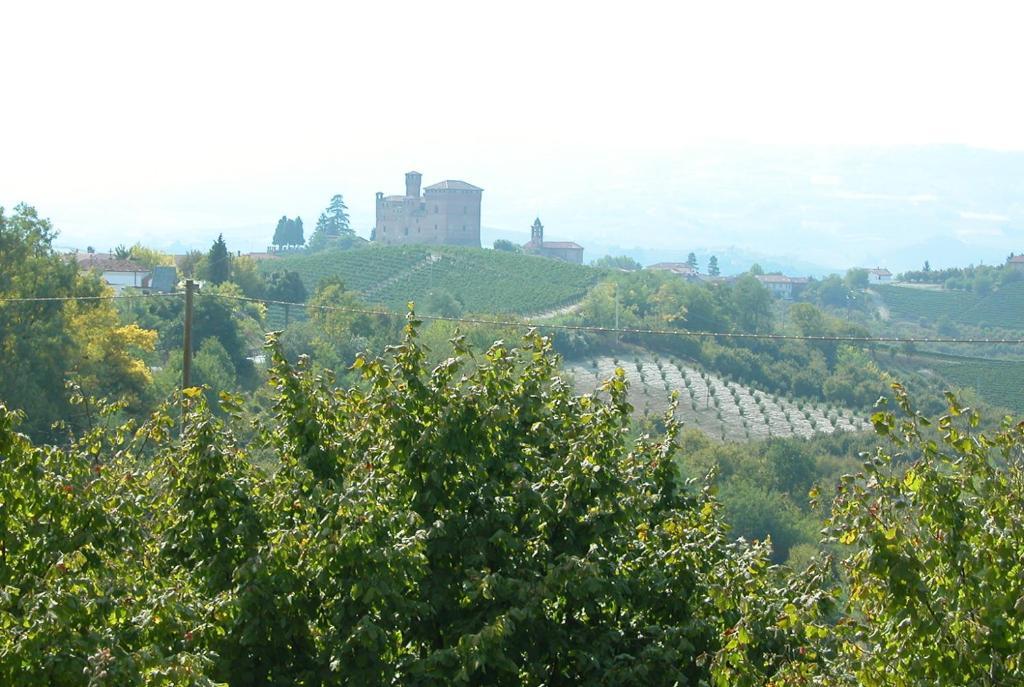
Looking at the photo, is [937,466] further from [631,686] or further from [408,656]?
[408,656]

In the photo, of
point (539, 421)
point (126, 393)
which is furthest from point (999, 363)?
point (539, 421)

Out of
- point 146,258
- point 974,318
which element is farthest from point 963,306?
point 146,258

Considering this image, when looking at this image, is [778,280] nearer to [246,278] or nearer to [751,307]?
[751,307]

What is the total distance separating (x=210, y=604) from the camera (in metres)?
7.59

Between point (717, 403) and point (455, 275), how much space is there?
35311 millimetres

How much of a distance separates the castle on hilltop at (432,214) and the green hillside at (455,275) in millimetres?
34823

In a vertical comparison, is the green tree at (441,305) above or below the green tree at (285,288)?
below

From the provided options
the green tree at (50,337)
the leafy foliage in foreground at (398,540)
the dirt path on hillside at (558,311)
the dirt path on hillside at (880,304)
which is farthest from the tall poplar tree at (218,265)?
the dirt path on hillside at (880,304)

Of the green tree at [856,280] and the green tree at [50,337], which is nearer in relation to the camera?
the green tree at [50,337]

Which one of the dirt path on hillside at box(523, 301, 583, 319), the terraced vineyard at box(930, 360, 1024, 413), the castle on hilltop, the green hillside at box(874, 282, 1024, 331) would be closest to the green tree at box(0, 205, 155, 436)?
the terraced vineyard at box(930, 360, 1024, 413)

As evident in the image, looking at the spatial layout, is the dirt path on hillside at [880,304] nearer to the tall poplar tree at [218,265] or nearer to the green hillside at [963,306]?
the green hillside at [963,306]

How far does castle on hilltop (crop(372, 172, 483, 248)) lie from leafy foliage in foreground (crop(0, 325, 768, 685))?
132 m

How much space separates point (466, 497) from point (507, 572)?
1.83 ft

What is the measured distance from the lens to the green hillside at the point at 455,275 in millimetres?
91438
